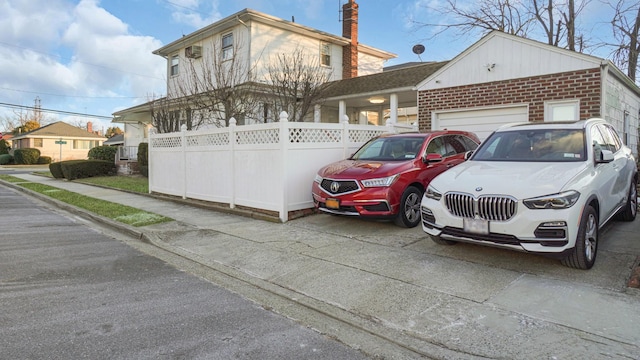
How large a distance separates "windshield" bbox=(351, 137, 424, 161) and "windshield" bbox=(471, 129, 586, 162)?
1.61 metres

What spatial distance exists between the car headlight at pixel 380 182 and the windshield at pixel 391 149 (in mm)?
744

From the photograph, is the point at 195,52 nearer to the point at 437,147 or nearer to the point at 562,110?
the point at 437,147

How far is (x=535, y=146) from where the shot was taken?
5.95 metres

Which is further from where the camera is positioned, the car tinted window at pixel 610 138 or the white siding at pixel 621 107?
the white siding at pixel 621 107

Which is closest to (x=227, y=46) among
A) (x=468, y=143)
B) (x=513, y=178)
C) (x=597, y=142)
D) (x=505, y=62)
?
(x=505, y=62)

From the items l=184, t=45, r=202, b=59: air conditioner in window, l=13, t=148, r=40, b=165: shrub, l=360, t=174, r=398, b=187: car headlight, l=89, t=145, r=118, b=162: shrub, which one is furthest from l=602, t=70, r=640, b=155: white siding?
l=13, t=148, r=40, b=165: shrub

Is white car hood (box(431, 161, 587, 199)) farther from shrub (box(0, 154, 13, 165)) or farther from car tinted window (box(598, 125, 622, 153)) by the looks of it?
shrub (box(0, 154, 13, 165))

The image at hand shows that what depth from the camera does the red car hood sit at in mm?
7199

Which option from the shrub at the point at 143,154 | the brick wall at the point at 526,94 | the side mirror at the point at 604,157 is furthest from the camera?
Result: the shrub at the point at 143,154

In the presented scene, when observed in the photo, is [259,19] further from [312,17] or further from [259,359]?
[259,359]

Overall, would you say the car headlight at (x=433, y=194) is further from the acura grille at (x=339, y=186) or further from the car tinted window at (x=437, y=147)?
the car tinted window at (x=437, y=147)

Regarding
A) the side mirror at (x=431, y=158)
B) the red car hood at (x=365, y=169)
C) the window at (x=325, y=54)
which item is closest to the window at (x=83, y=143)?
the window at (x=325, y=54)

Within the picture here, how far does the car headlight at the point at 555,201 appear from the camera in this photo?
452cm

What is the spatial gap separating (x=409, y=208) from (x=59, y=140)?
56571 millimetres
